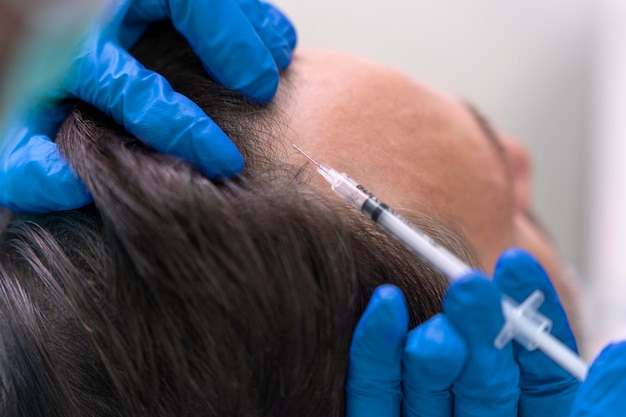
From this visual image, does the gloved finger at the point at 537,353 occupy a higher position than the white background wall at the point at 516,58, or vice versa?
the white background wall at the point at 516,58

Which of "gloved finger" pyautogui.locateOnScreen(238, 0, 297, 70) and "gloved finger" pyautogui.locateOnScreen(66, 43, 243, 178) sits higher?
"gloved finger" pyautogui.locateOnScreen(238, 0, 297, 70)

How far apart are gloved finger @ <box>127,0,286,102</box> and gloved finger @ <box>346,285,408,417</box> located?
0.33m

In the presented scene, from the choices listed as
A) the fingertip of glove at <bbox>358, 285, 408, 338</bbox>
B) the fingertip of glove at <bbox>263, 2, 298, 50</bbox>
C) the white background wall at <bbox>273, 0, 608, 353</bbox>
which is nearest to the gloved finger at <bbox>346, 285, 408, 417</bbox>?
the fingertip of glove at <bbox>358, 285, 408, 338</bbox>

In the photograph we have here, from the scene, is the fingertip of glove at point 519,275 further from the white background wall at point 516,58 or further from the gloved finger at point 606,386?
the white background wall at point 516,58

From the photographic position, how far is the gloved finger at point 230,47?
2.51 feet

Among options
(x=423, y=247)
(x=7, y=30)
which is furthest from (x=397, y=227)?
(x=7, y=30)

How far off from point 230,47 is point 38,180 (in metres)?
0.29

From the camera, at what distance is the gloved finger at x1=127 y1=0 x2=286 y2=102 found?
0.77 metres

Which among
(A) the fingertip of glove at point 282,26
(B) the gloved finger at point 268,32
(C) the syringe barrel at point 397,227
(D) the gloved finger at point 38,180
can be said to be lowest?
(D) the gloved finger at point 38,180

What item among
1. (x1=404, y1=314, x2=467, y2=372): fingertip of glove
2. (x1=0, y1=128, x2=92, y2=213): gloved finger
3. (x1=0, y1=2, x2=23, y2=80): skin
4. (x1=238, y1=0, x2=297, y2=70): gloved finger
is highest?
(x1=238, y1=0, x2=297, y2=70): gloved finger

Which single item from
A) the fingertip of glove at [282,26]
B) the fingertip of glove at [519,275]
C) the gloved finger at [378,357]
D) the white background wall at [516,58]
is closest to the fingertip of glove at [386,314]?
the gloved finger at [378,357]

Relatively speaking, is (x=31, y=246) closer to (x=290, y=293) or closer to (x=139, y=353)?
(x=139, y=353)

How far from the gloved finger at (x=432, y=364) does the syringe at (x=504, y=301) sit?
51mm

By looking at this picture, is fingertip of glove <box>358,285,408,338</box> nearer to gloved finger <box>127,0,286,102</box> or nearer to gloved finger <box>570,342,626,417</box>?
gloved finger <box>570,342,626,417</box>
